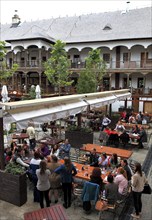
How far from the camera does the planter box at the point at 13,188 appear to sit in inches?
264

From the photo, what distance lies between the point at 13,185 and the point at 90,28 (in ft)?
104

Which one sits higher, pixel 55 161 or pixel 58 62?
pixel 58 62

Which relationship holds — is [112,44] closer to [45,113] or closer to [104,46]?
[104,46]

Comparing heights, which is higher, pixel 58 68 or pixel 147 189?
pixel 58 68

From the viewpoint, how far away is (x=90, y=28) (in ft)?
115

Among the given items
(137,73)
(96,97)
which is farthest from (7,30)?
(96,97)

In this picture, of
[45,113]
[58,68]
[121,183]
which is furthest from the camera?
[58,68]

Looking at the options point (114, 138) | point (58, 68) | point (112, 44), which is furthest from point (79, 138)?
point (112, 44)

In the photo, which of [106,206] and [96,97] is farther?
[96,97]

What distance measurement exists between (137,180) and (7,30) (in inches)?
1588

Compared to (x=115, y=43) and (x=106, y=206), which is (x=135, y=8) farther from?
(x=106, y=206)

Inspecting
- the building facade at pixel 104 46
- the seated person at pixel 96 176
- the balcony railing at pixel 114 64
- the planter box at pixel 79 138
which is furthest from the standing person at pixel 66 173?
the balcony railing at pixel 114 64

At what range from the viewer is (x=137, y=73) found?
30766 millimetres

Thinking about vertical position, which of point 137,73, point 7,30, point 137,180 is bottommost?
point 137,180
